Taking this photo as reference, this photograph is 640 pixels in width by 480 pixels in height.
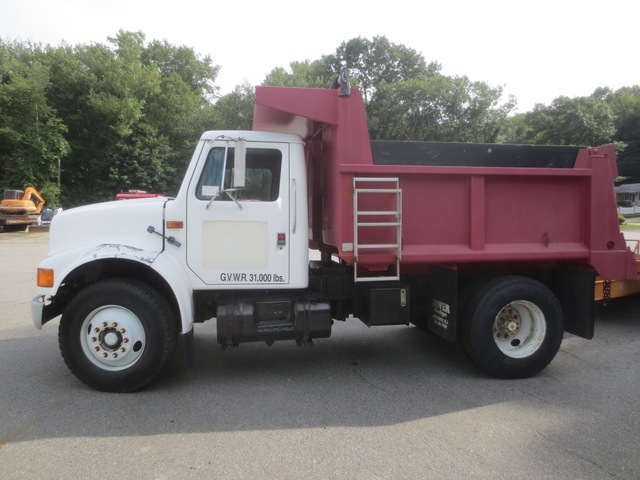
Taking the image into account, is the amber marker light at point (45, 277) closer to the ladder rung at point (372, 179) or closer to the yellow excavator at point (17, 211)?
the ladder rung at point (372, 179)

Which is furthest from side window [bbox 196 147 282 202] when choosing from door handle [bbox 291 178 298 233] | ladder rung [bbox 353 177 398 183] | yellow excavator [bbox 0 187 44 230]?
yellow excavator [bbox 0 187 44 230]

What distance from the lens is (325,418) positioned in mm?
3953

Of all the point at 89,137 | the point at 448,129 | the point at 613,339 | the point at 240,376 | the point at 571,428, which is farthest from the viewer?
the point at 448,129

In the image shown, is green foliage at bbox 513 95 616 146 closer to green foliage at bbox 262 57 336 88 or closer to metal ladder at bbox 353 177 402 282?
green foliage at bbox 262 57 336 88

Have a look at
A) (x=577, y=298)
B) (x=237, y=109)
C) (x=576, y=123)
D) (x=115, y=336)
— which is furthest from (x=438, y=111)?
(x=115, y=336)

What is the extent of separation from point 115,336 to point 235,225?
1483mm

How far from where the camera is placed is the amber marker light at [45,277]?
4.39 m

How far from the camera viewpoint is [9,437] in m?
3.54

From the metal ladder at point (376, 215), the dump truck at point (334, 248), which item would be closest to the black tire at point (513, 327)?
the dump truck at point (334, 248)

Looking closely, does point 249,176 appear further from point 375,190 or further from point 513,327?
point 513,327

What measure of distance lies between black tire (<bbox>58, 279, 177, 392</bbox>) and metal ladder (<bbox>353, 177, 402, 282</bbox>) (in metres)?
1.92

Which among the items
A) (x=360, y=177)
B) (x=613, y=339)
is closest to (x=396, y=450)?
(x=360, y=177)

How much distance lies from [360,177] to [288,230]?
34.2 inches

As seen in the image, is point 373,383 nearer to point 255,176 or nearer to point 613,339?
point 255,176
